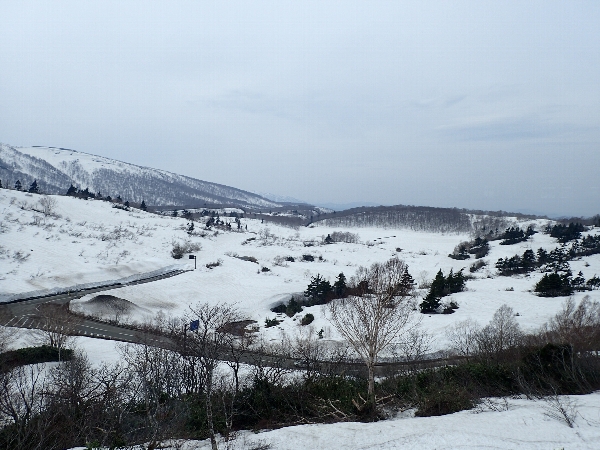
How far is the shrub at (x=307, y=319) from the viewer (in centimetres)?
2648

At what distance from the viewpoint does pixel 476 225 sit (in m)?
106

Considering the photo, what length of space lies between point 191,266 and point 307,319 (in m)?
21.4

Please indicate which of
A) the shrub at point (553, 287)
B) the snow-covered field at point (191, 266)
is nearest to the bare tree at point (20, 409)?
the snow-covered field at point (191, 266)

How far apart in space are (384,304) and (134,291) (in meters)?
25.9

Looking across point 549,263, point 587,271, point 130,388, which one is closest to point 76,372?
point 130,388

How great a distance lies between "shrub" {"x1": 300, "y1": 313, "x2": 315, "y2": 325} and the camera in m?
26.5

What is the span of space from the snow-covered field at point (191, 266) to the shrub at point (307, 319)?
1.35 feet

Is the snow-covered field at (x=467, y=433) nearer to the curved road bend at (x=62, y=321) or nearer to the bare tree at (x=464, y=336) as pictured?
the bare tree at (x=464, y=336)

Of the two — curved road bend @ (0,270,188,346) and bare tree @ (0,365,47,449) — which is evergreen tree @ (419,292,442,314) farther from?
bare tree @ (0,365,47,449)

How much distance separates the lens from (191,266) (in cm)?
4303

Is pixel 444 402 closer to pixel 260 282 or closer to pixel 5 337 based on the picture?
pixel 5 337

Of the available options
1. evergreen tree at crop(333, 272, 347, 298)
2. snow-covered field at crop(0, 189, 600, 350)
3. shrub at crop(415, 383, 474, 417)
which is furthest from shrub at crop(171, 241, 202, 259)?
shrub at crop(415, 383, 474, 417)

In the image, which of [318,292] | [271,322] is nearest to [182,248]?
[318,292]

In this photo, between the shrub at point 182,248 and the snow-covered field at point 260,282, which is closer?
the snow-covered field at point 260,282
